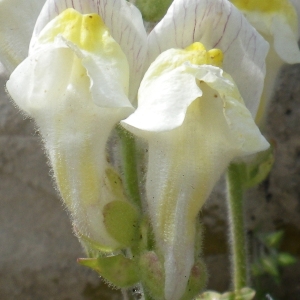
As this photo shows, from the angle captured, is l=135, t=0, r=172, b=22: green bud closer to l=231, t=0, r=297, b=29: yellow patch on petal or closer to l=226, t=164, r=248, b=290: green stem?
l=231, t=0, r=297, b=29: yellow patch on petal

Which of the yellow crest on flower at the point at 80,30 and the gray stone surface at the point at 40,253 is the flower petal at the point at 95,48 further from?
the gray stone surface at the point at 40,253

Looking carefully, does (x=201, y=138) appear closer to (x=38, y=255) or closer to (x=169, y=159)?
(x=169, y=159)

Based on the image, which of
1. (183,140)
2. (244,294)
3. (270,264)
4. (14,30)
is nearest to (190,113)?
(183,140)

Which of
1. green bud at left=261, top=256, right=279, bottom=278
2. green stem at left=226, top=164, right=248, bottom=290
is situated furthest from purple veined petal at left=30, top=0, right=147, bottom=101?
green bud at left=261, top=256, right=279, bottom=278

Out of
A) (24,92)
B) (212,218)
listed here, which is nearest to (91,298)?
(212,218)

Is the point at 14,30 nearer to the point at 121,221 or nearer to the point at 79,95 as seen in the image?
the point at 79,95
